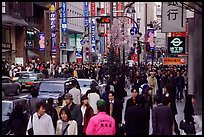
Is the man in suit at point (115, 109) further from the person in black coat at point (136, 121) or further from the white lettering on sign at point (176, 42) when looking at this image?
the white lettering on sign at point (176, 42)

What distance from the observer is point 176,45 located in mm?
22906

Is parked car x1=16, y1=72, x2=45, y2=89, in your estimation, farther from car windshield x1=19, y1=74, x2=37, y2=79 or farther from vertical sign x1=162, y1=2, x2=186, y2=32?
vertical sign x1=162, y1=2, x2=186, y2=32

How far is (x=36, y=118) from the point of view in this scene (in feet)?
31.3

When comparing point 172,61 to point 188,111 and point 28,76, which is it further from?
point 188,111

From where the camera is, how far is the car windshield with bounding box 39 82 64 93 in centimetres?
1978

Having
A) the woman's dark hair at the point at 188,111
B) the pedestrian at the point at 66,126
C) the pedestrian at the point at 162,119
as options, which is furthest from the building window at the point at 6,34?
the pedestrian at the point at 66,126

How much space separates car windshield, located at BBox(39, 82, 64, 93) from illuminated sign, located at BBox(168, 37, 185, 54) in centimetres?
599

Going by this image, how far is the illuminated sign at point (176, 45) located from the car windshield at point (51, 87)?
599cm

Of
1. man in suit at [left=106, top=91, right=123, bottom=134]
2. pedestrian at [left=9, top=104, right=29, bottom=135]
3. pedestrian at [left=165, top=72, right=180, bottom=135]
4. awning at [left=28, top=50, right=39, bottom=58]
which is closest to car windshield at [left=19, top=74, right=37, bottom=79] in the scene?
pedestrian at [left=165, top=72, right=180, bottom=135]

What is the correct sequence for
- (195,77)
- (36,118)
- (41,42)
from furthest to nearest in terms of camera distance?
1. (41,42)
2. (195,77)
3. (36,118)

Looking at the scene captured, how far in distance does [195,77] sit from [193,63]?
1.11 metres

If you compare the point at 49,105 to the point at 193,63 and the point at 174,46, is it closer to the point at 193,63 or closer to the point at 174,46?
the point at 193,63

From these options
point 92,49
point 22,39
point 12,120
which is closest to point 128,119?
point 12,120

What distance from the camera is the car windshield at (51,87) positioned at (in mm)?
19781
